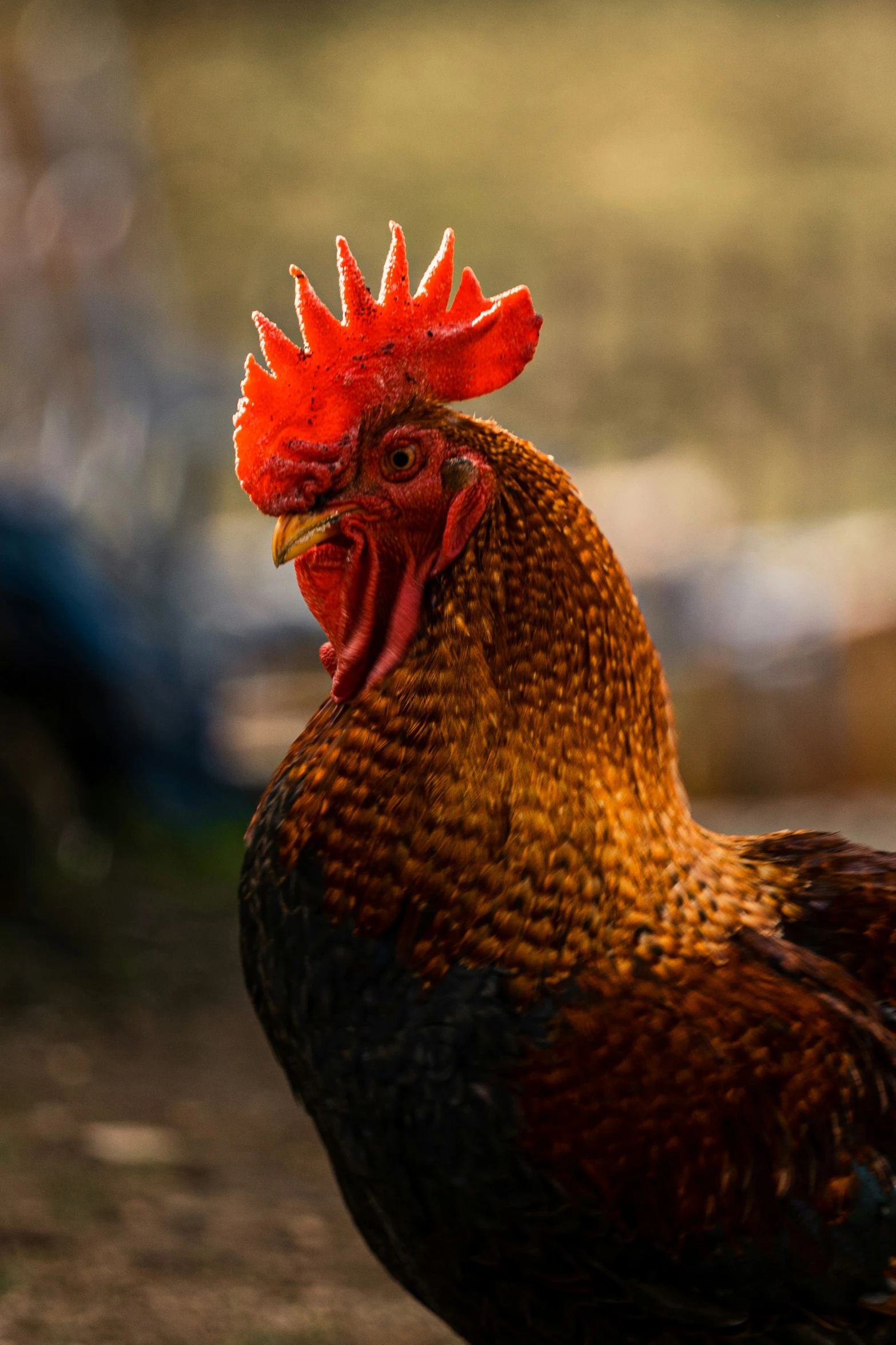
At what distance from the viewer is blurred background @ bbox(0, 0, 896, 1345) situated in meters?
4.29

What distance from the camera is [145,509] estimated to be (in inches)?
318

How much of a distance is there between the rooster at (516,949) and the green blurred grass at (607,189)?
8610mm

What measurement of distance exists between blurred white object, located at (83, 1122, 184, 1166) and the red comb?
105 inches

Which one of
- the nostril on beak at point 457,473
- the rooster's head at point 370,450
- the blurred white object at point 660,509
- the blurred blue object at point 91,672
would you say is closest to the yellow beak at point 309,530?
the rooster's head at point 370,450

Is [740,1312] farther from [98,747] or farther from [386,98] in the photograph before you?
[386,98]

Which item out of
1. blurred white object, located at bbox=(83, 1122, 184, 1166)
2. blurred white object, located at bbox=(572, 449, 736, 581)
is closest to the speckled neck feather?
blurred white object, located at bbox=(83, 1122, 184, 1166)

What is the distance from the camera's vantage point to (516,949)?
2090 millimetres

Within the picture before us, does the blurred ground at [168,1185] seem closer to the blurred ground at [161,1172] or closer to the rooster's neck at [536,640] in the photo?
the blurred ground at [161,1172]

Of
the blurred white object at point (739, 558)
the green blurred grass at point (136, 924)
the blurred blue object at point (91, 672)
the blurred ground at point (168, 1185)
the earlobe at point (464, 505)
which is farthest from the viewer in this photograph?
the blurred white object at point (739, 558)

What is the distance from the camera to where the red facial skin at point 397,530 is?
2170 millimetres

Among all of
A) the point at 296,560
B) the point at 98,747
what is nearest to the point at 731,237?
the point at 98,747

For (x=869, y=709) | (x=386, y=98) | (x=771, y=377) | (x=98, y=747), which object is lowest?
(x=98, y=747)

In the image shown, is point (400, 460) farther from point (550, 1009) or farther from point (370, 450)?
point (550, 1009)

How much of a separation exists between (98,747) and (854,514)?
6.71 meters
